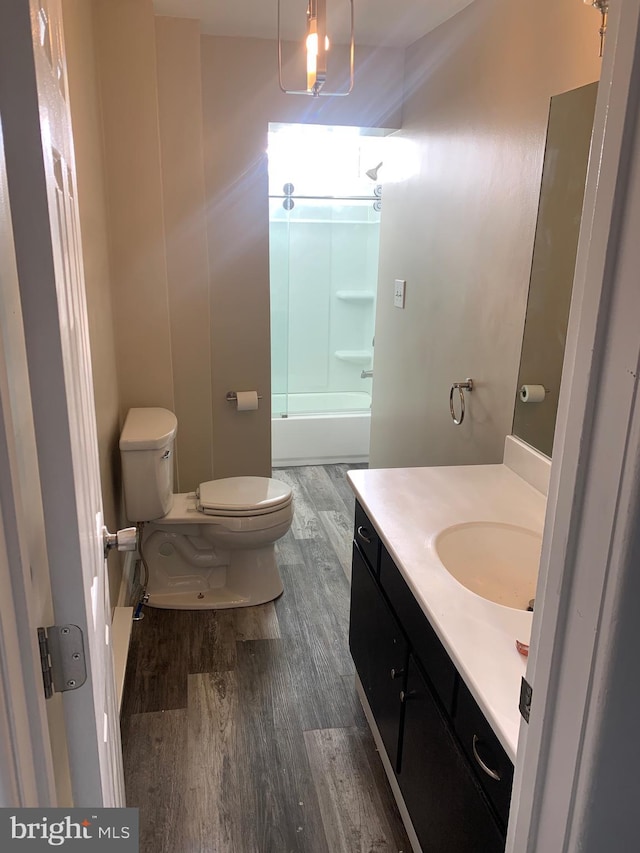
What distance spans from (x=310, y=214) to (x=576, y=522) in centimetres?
410

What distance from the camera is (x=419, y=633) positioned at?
4.83 feet

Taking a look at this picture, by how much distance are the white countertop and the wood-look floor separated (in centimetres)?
80

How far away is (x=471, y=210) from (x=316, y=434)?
2411 mm

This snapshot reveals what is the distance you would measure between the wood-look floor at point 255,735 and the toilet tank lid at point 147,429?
0.77 meters

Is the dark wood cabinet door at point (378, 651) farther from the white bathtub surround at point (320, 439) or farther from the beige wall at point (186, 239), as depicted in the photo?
the white bathtub surround at point (320, 439)

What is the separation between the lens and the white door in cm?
63

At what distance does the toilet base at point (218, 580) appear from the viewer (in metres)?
2.78

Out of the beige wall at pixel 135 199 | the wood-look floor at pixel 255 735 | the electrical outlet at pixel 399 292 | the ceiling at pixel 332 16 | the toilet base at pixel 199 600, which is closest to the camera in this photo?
the wood-look floor at pixel 255 735

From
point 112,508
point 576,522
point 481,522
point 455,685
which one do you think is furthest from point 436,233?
point 576,522

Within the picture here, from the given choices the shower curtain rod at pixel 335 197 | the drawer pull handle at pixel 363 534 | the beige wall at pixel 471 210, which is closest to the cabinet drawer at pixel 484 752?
the drawer pull handle at pixel 363 534

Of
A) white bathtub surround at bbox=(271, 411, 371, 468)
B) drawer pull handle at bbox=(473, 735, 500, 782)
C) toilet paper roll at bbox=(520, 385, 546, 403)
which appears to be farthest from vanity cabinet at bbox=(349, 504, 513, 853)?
white bathtub surround at bbox=(271, 411, 371, 468)

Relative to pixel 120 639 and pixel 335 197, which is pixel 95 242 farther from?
pixel 335 197

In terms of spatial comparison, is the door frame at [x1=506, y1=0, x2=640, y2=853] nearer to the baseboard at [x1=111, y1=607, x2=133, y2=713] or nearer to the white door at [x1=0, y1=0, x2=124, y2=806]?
the white door at [x1=0, y1=0, x2=124, y2=806]

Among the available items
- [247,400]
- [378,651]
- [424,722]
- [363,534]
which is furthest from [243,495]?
[424,722]
